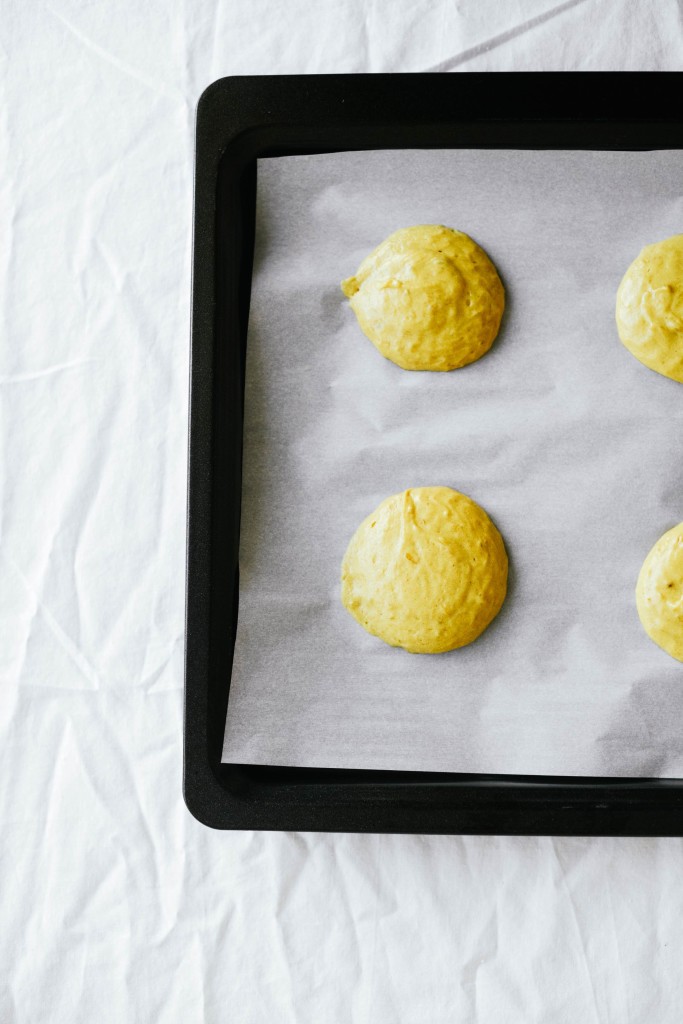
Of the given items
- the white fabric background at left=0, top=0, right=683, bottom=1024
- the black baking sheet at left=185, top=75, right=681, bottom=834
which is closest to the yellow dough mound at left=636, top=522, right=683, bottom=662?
the black baking sheet at left=185, top=75, right=681, bottom=834

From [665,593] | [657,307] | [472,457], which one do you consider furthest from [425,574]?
[657,307]

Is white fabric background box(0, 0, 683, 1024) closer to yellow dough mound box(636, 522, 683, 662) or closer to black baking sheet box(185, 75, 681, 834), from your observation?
black baking sheet box(185, 75, 681, 834)

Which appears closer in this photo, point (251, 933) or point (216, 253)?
point (216, 253)

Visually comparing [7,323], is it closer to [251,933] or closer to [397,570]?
[397,570]

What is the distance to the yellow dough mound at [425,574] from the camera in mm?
971

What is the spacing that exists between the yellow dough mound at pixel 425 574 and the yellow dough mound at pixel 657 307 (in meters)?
0.26

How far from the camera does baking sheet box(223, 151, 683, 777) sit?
37.8 inches

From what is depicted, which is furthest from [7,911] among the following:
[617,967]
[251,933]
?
[617,967]

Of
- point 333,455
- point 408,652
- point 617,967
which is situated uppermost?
point 333,455

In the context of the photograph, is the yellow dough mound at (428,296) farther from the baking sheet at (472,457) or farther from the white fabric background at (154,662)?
the white fabric background at (154,662)

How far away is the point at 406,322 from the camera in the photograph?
1.00 metres

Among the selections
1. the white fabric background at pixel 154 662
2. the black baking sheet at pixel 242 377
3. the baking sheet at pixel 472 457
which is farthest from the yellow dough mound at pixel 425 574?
the white fabric background at pixel 154 662

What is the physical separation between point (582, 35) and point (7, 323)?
2.55 ft

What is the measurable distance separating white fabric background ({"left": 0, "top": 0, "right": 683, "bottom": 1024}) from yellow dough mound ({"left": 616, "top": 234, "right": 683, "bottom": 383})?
0.91ft
